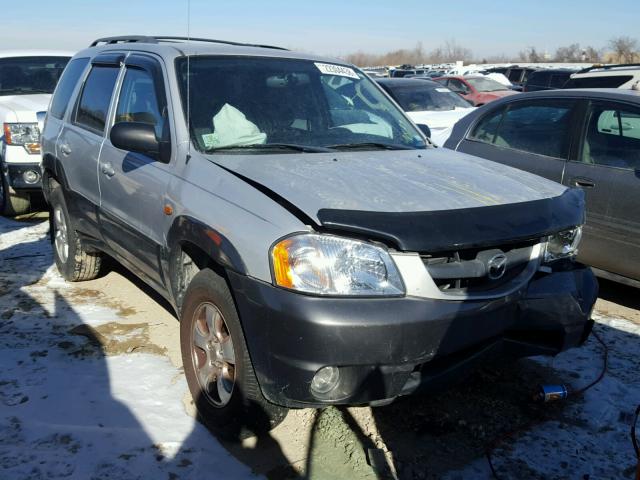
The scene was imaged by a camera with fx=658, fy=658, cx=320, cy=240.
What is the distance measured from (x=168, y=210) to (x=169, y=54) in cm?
104

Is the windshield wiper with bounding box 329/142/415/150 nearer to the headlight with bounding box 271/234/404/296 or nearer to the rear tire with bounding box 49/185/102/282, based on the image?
the headlight with bounding box 271/234/404/296

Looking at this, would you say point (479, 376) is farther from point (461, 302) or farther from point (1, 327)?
point (1, 327)

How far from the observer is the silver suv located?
2594mm

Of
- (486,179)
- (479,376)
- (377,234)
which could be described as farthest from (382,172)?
(479,376)

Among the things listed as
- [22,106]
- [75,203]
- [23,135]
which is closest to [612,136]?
[75,203]

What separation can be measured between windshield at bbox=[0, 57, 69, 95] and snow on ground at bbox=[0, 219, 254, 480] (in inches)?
181

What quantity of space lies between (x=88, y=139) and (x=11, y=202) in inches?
146

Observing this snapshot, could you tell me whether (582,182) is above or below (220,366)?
above

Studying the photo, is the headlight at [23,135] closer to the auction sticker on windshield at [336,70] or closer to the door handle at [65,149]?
the door handle at [65,149]

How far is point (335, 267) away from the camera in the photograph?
8.50ft

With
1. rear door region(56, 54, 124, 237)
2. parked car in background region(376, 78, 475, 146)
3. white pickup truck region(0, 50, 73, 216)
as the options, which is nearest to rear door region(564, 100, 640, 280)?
rear door region(56, 54, 124, 237)

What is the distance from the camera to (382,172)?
10.6 ft

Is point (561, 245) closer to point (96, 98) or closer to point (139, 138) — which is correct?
point (139, 138)

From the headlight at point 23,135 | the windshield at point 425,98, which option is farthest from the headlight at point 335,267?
the windshield at point 425,98
